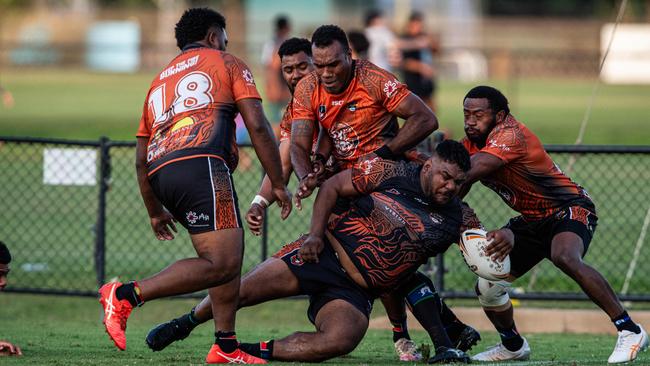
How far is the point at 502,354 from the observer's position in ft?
25.6

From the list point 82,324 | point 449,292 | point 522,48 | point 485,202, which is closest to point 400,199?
point 449,292

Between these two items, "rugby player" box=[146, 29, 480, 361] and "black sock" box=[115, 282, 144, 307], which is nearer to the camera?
"black sock" box=[115, 282, 144, 307]

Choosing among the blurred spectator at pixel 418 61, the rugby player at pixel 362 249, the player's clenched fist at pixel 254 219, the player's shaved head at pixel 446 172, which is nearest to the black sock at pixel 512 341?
the rugby player at pixel 362 249

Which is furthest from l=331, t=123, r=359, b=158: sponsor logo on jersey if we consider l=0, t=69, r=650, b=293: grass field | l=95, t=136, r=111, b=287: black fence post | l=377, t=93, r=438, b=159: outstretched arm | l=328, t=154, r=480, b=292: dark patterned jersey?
l=95, t=136, r=111, b=287: black fence post

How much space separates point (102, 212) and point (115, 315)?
3839 mm

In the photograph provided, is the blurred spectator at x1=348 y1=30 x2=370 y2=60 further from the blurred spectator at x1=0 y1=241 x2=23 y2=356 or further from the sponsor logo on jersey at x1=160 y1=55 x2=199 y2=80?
the blurred spectator at x1=0 y1=241 x2=23 y2=356

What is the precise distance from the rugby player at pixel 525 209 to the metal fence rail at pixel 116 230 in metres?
1.91

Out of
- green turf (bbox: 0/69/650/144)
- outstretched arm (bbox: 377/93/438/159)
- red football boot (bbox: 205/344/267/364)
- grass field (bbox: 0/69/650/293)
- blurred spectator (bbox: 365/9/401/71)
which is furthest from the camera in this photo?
green turf (bbox: 0/69/650/144)

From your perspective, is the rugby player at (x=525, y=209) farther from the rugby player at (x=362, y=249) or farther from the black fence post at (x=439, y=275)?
the black fence post at (x=439, y=275)

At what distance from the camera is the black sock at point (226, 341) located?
704 cm

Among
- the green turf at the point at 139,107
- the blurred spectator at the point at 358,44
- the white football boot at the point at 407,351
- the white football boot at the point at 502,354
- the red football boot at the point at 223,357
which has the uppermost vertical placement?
the blurred spectator at the point at 358,44

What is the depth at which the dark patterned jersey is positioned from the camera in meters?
7.25

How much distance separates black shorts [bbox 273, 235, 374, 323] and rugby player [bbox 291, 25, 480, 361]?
1.44ft

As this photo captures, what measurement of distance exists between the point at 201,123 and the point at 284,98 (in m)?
12.6
